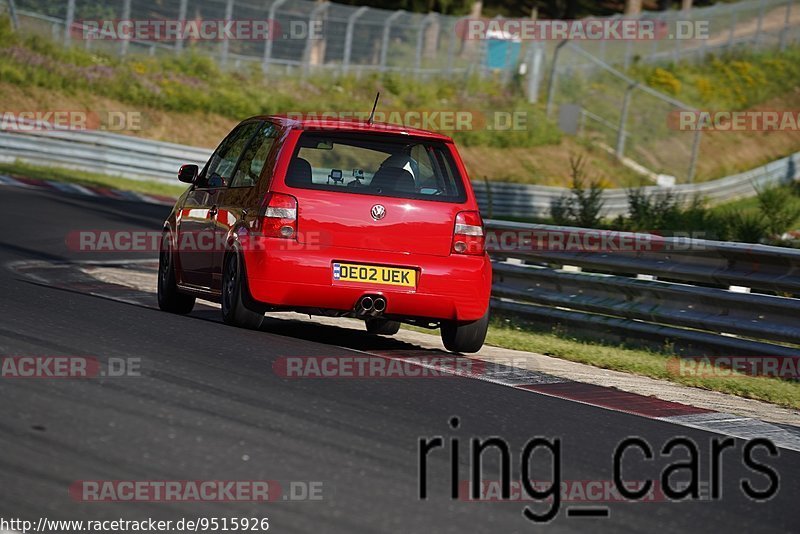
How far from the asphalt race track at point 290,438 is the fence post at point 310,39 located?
31.6m

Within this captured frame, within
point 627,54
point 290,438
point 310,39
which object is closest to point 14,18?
point 310,39

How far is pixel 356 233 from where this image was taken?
29.0 feet

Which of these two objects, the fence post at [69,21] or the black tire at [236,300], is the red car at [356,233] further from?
the fence post at [69,21]

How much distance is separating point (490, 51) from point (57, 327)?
41.3m

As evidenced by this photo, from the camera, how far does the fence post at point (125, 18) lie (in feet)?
119

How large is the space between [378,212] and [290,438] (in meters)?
3.46

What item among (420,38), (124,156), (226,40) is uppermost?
(420,38)

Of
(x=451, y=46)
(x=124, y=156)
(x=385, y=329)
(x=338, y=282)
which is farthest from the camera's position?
(x=451, y=46)

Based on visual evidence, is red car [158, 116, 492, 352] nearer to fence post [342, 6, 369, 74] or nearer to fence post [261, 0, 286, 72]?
fence post [261, 0, 286, 72]

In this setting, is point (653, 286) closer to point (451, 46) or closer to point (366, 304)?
point (366, 304)

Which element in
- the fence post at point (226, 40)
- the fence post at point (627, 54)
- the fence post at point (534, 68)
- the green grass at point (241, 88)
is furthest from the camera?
the fence post at point (627, 54)

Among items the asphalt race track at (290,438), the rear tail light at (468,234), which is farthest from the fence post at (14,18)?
the rear tail light at (468,234)

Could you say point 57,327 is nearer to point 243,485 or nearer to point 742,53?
point 243,485

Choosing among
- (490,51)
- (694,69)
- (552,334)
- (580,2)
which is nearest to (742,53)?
(694,69)
